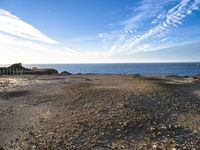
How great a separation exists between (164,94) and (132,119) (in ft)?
29.0

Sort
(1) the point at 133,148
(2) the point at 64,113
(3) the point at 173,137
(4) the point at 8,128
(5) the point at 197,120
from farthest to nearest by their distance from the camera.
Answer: (2) the point at 64,113, (5) the point at 197,120, (4) the point at 8,128, (3) the point at 173,137, (1) the point at 133,148

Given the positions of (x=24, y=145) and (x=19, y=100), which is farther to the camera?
(x=19, y=100)

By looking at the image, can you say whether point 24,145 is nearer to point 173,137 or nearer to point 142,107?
point 173,137

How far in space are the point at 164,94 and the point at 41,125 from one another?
39.1ft

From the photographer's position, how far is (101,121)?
1609cm

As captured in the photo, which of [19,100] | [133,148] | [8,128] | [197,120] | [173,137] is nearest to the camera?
[133,148]

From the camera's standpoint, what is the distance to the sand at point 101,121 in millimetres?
13182

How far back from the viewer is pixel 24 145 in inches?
510

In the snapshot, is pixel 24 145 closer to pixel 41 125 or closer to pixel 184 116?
pixel 41 125

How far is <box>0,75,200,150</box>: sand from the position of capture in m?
13.2

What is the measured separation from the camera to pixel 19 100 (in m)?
23.3

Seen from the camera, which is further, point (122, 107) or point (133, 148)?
point (122, 107)

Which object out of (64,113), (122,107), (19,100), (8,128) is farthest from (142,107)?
(19,100)

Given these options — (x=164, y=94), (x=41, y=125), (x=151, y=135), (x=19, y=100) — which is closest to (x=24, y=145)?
(x=41, y=125)
